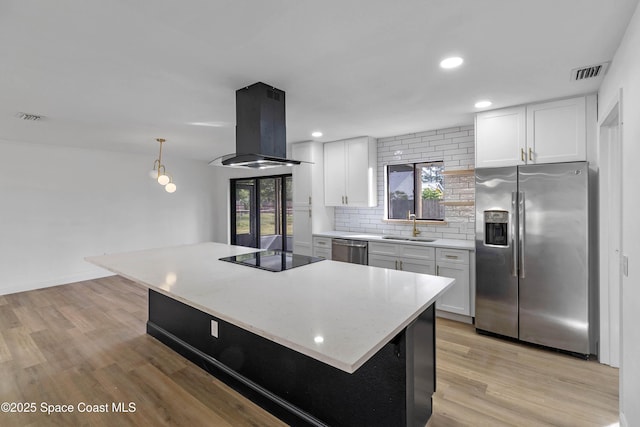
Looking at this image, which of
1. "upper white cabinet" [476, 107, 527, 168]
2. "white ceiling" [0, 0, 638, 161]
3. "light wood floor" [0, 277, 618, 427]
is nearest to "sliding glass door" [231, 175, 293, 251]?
"white ceiling" [0, 0, 638, 161]

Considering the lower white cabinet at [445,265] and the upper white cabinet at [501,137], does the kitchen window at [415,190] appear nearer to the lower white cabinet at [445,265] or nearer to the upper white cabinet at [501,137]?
the lower white cabinet at [445,265]

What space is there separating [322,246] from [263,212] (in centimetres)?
246

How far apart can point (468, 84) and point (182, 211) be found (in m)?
6.00

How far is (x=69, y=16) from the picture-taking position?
161 cm

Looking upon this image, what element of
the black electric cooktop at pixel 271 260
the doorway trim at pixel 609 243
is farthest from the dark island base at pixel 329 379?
the doorway trim at pixel 609 243

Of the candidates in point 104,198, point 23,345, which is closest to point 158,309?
point 23,345

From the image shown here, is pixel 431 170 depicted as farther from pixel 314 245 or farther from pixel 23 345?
pixel 23 345

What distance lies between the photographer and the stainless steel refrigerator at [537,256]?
2.78 metres

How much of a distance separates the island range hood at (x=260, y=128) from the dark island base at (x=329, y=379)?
4.23 feet

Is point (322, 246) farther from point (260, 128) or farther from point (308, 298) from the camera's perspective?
point (308, 298)

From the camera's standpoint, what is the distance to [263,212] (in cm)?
675

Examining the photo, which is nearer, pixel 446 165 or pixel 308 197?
pixel 446 165

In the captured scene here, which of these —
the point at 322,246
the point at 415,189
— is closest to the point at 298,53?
the point at 415,189

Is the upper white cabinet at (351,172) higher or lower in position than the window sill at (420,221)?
higher
